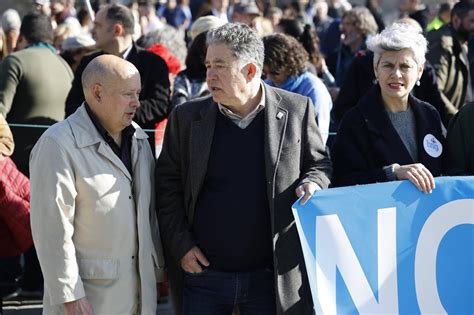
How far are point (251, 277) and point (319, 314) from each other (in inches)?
14.7

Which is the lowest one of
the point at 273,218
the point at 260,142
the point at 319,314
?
the point at 319,314

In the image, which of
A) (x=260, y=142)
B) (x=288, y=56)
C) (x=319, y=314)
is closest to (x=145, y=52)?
(x=288, y=56)

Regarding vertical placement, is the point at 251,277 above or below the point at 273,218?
below

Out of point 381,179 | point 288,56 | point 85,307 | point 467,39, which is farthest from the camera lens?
point 467,39

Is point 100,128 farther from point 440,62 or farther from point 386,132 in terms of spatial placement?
point 440,62

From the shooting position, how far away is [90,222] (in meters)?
4.41

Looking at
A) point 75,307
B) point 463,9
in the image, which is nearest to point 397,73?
point 75,307

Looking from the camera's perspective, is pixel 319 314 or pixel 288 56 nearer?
pixel 319 314

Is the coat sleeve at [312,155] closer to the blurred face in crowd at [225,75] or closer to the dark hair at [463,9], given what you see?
the blurred face in crowd at [225,75]

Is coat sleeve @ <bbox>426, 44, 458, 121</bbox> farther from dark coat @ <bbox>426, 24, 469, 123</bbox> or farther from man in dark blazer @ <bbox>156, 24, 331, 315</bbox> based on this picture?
man in dark blazer @ <bbox>156, 24, 331, 315</bbox>

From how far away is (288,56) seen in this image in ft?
21.9

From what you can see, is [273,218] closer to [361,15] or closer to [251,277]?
[251,277]

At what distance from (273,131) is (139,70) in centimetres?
272

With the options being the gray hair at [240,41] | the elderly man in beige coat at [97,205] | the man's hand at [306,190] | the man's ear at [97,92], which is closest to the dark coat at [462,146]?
the man's hand at [306,190]
